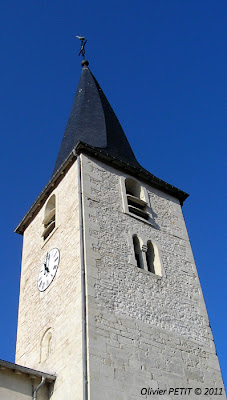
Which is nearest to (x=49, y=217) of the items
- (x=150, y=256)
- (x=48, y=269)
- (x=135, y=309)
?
(x=48, y=269)

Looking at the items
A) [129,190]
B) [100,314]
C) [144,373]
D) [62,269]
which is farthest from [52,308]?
[129,190]

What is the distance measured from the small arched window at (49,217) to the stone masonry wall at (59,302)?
0.64 feet

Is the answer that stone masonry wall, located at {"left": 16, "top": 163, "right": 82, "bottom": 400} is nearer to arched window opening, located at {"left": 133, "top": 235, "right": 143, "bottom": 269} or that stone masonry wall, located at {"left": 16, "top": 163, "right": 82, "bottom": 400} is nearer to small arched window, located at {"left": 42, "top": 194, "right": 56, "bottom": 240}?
small arched window, located at {"left": 42, "top": 194, "right": 56, "bottom": 240}

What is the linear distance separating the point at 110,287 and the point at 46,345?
69.9 inches

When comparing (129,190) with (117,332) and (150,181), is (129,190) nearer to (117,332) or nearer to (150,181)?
(150,181)

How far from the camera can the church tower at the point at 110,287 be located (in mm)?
9500

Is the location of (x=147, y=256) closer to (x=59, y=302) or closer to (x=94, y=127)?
(x=59, y=302)

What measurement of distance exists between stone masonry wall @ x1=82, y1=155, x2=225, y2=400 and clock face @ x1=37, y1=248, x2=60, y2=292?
3.87 ft

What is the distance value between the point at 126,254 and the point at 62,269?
1401mm

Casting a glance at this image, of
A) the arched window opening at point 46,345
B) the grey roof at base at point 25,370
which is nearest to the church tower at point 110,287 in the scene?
the arched window opening at point 46,345

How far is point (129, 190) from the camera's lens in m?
14.2

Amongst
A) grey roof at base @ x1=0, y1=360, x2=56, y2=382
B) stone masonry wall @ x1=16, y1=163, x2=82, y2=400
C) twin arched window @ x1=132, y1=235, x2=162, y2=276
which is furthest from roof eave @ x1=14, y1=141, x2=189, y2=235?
grey roof at base @ x1=0, y1=360, x2=56, y2=382

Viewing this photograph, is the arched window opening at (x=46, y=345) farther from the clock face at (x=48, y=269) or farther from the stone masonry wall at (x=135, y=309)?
the stone masonry wall at (x=135, y=309)

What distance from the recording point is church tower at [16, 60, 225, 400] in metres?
9.50
